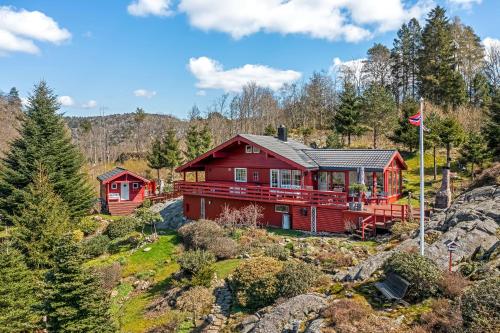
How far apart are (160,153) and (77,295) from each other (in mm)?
29571

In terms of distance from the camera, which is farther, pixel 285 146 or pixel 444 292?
pixel 285 146

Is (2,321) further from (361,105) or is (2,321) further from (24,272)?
(361,105)

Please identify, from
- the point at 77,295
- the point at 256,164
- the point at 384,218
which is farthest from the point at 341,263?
the point at 256,164

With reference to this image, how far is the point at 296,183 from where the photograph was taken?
25047mm

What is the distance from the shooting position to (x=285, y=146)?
2723 cm

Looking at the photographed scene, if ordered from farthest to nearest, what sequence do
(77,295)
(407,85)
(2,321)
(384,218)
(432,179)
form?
(407,85), (432,179), (384,218), (2,321), (77,295)

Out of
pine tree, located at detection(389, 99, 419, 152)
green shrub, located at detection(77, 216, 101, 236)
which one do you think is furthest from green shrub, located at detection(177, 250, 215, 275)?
pine tree, located at detection(389, 99, 419, 152)

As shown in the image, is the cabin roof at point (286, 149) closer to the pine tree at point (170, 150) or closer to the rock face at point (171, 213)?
the rock face at point (171, 213)

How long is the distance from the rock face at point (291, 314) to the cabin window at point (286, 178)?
1465cm

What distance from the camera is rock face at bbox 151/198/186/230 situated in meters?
27.5

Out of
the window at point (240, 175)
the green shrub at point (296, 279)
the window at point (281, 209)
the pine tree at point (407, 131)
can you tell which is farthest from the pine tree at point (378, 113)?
the green shrub at point (296, 279)

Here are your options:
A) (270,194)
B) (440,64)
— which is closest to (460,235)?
(270,194)

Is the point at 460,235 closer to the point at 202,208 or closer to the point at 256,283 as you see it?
the point at 256,283

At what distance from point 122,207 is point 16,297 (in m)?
20.6
